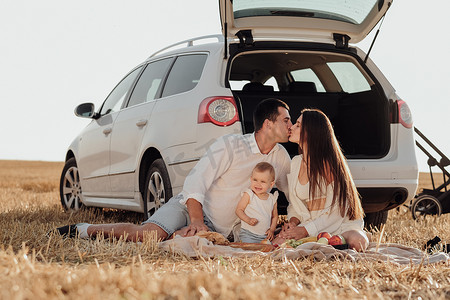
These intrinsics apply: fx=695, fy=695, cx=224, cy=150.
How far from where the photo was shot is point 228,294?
2.90m

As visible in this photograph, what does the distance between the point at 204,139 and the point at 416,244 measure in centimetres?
203

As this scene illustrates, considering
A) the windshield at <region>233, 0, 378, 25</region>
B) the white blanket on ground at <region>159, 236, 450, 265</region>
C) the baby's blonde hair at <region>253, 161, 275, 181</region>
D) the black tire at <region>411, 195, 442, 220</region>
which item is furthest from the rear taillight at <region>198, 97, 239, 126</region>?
the black tire at <region>411, 195, 442, 220</region>

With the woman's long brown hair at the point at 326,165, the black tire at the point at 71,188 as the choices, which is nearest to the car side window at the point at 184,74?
the woman's long brown hair at the point at 326,165

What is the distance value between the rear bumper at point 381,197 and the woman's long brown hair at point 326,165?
27.4 inches

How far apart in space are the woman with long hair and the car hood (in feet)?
3.13

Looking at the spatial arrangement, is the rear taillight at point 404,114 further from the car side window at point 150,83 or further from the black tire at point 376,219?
the car side window at point 150,83

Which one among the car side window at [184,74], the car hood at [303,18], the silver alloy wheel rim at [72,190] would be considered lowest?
the silver alloy wheel rim at [72,190]

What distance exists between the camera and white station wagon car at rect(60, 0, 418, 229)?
19.1 feet

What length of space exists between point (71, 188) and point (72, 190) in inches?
2.0

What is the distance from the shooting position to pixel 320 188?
5352 mm

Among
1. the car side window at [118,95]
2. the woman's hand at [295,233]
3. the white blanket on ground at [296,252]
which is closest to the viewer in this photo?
the white blanket on ground at [296,252]

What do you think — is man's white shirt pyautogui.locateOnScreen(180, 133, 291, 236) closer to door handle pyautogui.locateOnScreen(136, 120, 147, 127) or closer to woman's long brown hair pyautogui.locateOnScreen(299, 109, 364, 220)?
woman's long brown hair pyautogui.locateOnScreen(299, 109, 364, 220)

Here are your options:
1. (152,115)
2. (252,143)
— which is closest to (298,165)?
(252,143)

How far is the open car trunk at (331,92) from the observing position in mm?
6383
